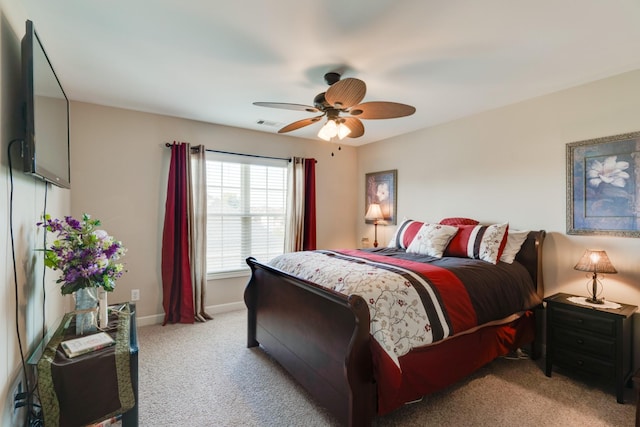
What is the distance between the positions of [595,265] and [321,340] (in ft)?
7.16

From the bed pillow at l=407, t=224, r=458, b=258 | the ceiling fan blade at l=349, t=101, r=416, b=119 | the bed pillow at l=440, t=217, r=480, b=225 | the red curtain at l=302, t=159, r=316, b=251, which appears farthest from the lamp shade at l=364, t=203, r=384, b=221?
the ceiling fan blade at l=349, t=101, r=416, b=119

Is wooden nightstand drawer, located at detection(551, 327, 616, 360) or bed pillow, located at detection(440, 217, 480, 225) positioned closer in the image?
wooden nightstand drawer, located at detection(551, 327, 616, 360)

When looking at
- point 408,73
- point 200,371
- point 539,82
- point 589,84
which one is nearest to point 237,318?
point 200,371

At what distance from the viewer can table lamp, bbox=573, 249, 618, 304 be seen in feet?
7.67

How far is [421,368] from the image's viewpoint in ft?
6.47

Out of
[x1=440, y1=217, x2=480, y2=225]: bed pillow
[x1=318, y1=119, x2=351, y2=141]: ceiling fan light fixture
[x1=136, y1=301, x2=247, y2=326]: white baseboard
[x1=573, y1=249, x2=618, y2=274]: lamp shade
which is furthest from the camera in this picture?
[x1=136, y1=301, x2=247, y2=326]: white baseboard

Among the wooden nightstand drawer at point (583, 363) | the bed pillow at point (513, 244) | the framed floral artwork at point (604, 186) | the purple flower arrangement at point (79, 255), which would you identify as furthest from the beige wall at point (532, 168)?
the purple flower arrangement at point (79, 255)

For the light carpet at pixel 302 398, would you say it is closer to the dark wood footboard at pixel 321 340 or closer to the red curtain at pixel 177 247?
the dark wood footboard at pixel 321 340

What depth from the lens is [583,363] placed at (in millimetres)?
2357

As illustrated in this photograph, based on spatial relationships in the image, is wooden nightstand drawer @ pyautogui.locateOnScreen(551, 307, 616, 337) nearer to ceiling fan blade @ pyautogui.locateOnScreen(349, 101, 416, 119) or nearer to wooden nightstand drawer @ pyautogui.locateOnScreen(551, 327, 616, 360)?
wooden nightstand drawer @ pyautogui.locateOnScreen(551, 327, 616, 360)

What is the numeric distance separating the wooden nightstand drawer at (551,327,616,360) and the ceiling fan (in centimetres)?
214

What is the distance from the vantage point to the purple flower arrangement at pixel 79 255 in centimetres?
164

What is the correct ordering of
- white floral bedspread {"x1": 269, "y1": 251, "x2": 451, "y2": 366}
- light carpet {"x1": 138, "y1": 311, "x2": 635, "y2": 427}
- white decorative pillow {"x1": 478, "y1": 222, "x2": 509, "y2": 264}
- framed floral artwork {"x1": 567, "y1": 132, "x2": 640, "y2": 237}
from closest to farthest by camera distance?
white floral bedspread {"x1": 269, "y1": 251, "x2": 451, "y2": 366}
light carpet {"x1": 138, "y1": 311, "x2": 635, "y2": 427}
framed floral artwork {"x1": 567, "y1": 132, "x2": 640, "y2": 237}
white decorative pillow {"x1": 478, "y1": 222, "x2": 509, "y2": 264}

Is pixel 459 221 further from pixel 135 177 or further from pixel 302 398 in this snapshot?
pixel 135 177
